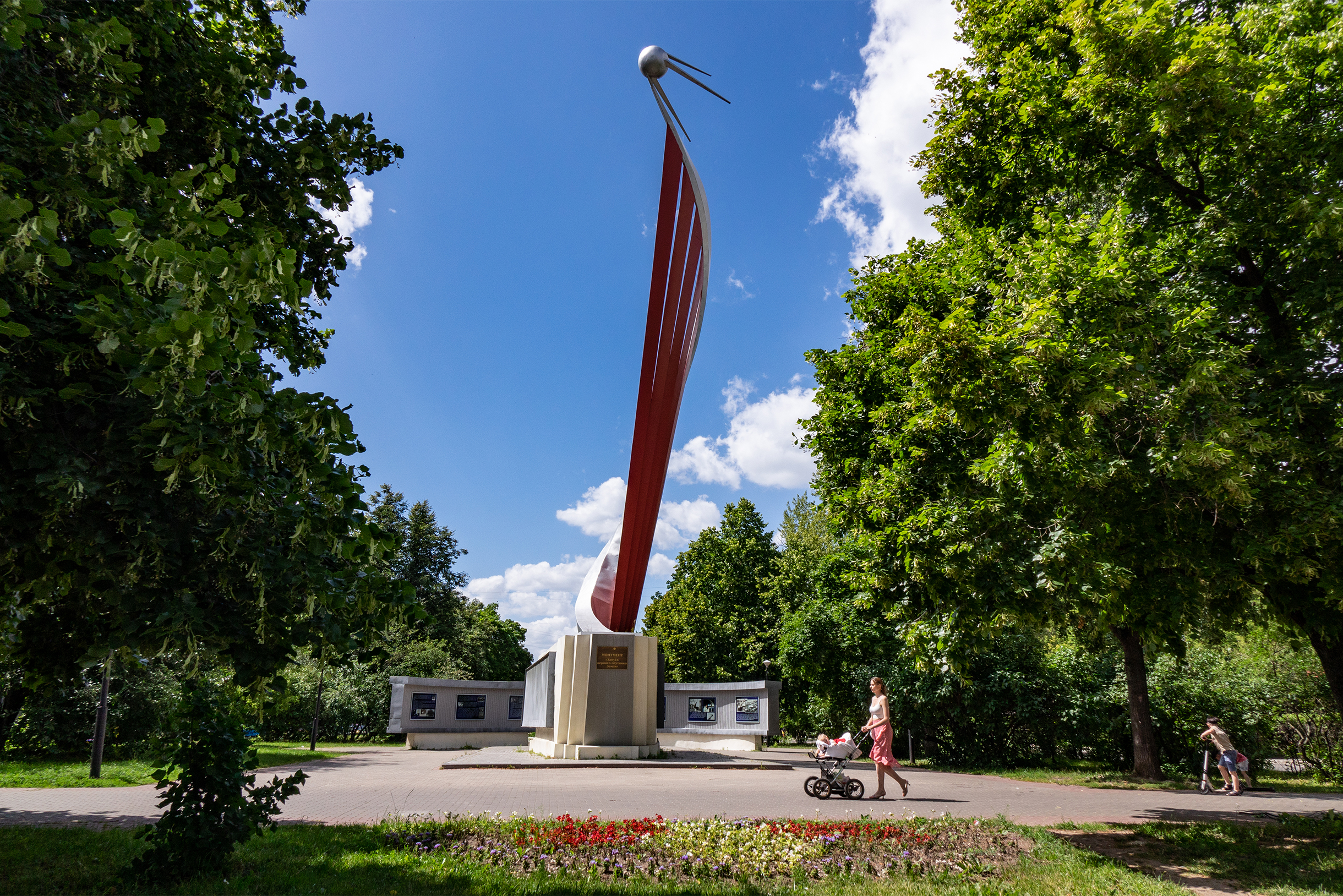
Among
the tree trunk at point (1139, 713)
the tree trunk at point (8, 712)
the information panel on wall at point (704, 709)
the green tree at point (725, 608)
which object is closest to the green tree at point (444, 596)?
the green tree at point (725, 608)

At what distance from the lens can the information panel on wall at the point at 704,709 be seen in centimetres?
2723

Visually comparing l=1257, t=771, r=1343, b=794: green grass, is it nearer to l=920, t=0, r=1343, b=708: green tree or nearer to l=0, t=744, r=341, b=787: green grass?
l=920, t=0, r=1343, b=708: green tree

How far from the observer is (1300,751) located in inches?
733

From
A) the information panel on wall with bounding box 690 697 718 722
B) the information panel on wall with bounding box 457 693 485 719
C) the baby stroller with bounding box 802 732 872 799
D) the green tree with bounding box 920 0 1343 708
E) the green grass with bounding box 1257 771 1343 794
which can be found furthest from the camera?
the information panel on wall with bounding box 457 693 485 719

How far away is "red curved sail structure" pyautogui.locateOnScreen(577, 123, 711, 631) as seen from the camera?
17.0m

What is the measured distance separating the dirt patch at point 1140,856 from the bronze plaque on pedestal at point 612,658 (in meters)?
11.1

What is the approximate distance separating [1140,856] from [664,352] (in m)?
12.8

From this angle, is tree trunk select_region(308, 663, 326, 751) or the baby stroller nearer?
the baby stroller

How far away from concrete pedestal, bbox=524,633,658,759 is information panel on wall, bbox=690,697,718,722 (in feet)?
28.4

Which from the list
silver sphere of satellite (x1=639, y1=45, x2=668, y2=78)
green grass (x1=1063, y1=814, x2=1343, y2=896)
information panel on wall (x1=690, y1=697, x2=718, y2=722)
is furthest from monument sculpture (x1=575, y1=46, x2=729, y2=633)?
green grass (x1=1063, y1=814, x2=1343, y2=896)

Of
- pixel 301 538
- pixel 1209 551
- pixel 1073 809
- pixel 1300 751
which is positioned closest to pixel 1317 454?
pixel 1209 551

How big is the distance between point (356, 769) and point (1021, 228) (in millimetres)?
16781

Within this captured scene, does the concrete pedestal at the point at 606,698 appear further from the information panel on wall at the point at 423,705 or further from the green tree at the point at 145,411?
the green tree at the point at 145,411

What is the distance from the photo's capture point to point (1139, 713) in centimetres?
1585
